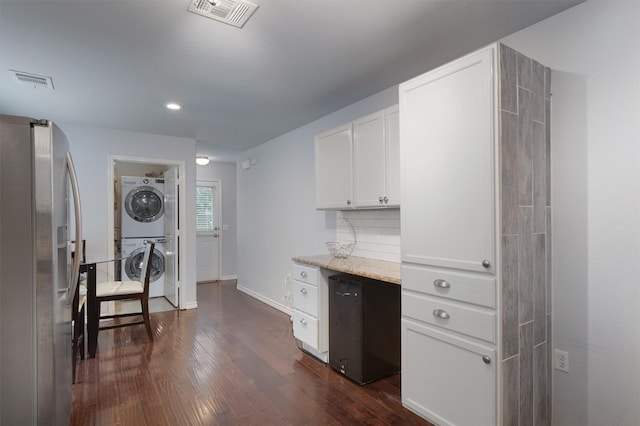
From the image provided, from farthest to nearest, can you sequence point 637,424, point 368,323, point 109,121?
point 109,121
point 368,323
point 637,424

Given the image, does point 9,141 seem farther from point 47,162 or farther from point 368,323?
point 368,323

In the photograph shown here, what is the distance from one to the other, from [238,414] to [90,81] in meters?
2.84

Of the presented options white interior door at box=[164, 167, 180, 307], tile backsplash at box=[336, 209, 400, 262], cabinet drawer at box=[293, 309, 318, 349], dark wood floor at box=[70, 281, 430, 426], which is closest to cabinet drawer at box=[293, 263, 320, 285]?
cabinet drawer at box=[293, 309, 318, 349]

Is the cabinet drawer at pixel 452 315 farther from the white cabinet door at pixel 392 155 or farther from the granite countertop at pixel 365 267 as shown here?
the white cabinet door at pixel 392 155

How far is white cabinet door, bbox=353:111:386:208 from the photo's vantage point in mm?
2740

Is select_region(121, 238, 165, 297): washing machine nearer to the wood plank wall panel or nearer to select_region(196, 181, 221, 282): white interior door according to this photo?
select_region(196, 181, 221, 282): white interior door

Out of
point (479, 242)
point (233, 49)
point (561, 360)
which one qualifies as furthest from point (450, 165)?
point (233, 49)

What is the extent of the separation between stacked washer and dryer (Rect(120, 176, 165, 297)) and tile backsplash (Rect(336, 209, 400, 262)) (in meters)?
3.42

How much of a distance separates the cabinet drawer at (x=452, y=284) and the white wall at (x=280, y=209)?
1.68 m

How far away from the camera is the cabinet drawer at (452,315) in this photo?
5.70 feet

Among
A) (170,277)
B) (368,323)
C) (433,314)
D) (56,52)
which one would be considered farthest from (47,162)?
(170,277)

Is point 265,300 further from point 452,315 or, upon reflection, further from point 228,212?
point 452,315

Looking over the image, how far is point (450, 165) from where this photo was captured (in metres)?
1.94

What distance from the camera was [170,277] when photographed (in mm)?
5281
